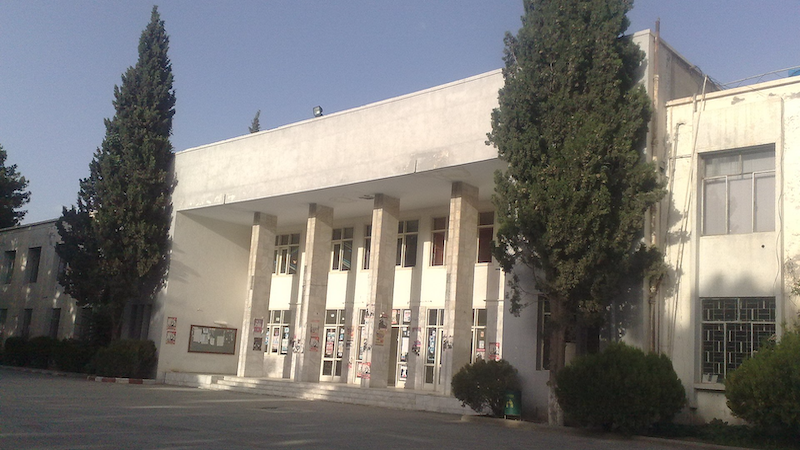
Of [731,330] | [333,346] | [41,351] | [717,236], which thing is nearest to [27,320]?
[41,351]

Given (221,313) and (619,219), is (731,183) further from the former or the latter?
(221,313)

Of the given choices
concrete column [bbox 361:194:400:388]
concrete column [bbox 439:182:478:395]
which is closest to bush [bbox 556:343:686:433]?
concrete column [bbox 439:182:478:395]

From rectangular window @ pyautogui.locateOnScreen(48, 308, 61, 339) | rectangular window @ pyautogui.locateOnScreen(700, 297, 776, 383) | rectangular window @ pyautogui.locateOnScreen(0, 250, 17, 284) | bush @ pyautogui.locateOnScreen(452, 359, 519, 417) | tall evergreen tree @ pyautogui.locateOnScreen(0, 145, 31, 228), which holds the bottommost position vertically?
bush @ pyautogui.locateOnScreen(452, 359, 519, 417)

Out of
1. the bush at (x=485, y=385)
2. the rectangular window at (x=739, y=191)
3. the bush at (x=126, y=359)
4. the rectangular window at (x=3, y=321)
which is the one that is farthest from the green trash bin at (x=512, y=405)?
the rectangular window at (x=3, y=321)

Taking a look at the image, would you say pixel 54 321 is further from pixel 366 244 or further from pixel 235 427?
pixel 235 427

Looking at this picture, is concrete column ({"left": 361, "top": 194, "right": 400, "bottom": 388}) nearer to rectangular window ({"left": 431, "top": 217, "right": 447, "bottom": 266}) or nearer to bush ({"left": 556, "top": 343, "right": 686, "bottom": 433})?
rectangular window ({"left": 431, "top": 217, "right": 447, "bottom": 266})

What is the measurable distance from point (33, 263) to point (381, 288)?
24.8m

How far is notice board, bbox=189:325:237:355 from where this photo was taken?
95.1 ft

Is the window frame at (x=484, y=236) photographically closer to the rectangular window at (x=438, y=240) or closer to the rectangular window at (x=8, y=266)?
the rectangular window at (x=438, y=240)

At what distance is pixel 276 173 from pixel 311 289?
433cm

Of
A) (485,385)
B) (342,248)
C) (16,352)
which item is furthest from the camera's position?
(16,352)

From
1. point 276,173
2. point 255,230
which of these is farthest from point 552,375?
point 255,230

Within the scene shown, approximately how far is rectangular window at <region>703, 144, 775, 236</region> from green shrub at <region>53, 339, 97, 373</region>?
2446 cm

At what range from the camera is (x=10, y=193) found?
50.7 meters
